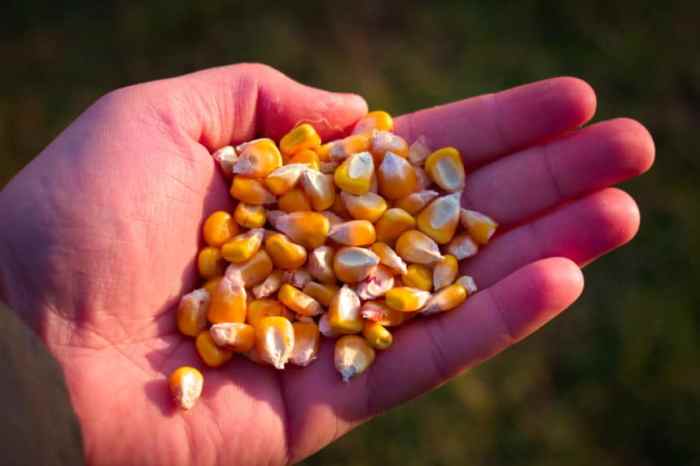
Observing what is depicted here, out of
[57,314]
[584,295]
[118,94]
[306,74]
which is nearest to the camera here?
[57,314]

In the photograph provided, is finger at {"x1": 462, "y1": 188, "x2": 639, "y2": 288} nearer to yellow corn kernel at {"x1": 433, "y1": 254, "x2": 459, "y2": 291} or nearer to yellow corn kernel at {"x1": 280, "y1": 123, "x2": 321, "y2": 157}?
yellow corn kernel at {"x1": 433, "y1": 254, "x2": 459, "y2": 291}

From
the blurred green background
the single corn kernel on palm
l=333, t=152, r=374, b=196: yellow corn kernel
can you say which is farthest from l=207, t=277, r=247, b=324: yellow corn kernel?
the blurred green background

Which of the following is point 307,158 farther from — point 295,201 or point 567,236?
point 567,236

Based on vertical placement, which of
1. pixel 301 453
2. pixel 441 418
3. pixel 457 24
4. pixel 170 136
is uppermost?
pixel 170 136

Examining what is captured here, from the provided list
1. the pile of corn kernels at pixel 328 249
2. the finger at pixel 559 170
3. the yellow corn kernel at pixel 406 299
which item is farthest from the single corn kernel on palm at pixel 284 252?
the finger at pixel 559 170

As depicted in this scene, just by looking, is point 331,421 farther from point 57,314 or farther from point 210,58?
point 210,58

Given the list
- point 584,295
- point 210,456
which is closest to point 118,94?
point 210,456
